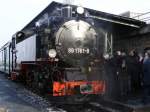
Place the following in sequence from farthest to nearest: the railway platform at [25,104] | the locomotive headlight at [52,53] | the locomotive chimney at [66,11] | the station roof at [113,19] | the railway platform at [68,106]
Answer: the station roof at [113,19] → the locomotive chimney at [66,11] → the locomotive headlight at [52,53] → the railway platform at [25,104] → the railway platform at [68,106]

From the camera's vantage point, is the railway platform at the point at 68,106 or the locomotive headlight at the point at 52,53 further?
the locomotive headlight at the point at 52,53

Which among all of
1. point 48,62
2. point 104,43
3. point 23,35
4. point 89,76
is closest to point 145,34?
point 104,43

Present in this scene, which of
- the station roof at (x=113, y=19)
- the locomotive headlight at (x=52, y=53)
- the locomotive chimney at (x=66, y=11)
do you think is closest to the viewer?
the locomotive headlight at (x=52, y=53)

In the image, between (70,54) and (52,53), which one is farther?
(70,54)

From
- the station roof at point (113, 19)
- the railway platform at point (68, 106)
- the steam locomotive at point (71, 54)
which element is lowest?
the railway platform at point (68, 106)

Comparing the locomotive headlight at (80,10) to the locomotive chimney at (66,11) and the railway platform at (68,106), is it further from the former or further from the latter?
the railway platform at (68,106)

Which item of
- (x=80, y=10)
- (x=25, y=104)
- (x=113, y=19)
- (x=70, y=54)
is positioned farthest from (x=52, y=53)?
(x=113, y=19)

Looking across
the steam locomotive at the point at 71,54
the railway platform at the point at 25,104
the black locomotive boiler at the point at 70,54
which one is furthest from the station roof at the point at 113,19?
the railway platform at the point at 25,104

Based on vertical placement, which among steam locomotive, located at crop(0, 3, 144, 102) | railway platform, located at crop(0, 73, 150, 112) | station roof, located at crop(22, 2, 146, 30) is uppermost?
station roof, located at crop(22, 2, 146, 30)

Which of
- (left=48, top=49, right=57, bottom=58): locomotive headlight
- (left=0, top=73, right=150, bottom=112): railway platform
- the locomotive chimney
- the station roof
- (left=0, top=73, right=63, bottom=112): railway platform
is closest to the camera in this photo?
(left=0, top=73, right=150, bottom=112): railway platform

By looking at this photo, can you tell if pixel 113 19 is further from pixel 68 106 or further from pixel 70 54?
pixel 68 106

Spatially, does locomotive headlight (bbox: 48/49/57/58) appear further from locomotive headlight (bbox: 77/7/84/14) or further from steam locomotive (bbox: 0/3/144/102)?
locomotive headlight (bbox: 77/7/84/14)

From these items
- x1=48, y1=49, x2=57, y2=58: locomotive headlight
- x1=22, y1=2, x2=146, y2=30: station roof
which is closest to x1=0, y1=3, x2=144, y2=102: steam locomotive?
x1=48, y1=49, x2=57, y2=58: locomotive headlight

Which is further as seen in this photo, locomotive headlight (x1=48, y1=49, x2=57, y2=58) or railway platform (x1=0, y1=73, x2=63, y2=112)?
locomotive headlight (x1=48, y1=49, x2=57, y2=58)
